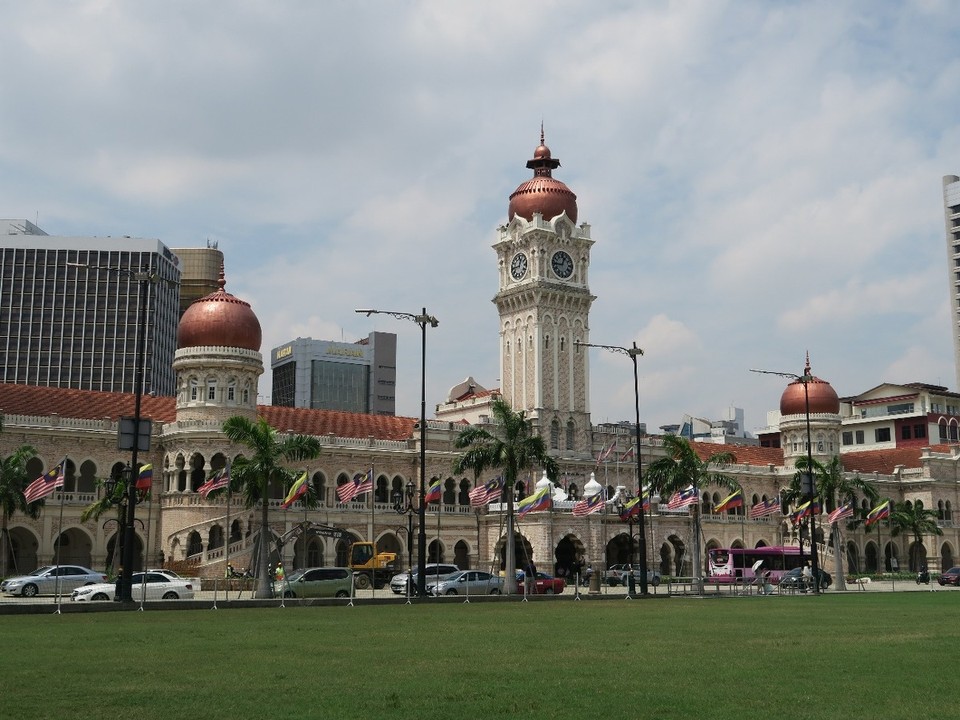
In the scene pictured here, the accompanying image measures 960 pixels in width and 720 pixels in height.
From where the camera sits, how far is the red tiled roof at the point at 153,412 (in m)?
68.9

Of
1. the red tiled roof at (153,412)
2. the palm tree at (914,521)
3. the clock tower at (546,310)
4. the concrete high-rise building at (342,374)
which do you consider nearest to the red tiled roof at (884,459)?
the palm tree at (914,521)

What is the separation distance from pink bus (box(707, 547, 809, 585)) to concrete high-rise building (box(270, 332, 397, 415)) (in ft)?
386

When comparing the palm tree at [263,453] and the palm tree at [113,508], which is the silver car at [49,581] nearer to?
the palm tree at [113,508]

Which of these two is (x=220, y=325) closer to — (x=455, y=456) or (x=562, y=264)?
(x=455, y=456)

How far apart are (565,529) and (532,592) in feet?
71.5

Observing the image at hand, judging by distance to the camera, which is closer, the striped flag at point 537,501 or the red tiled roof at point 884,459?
the striped flag at point 537,501

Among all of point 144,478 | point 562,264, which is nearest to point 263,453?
point 144,478

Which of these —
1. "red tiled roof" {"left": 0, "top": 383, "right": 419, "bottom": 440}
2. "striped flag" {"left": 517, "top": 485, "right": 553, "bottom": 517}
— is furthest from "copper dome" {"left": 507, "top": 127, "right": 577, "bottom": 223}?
"striped flag" {"left": 517, "top": 485, "right": 553, "bottom": 517}

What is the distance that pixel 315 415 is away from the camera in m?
79.6

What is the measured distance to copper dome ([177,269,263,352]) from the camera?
69.9 m

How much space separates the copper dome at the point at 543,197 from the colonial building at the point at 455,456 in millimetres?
120

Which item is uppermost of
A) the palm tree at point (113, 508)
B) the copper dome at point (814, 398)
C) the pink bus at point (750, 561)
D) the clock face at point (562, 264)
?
the clock face at point (562, 264)

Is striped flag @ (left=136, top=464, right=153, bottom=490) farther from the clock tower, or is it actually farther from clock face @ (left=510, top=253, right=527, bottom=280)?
clock face @ (left=510, top=253, right=527, bottom=280)

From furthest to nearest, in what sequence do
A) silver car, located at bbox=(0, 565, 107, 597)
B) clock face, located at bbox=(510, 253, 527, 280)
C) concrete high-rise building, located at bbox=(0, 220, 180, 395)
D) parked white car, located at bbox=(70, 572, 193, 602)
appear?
concrete high-rise building, located at bbox=(0, 220, 180, 395) < clock face, located at bbox=(510, 253, 527, 280) < silver car, located at bbox=(0, 565, 107, 597) < parked white car, located at bbox=(70, 572, 193, 602)
